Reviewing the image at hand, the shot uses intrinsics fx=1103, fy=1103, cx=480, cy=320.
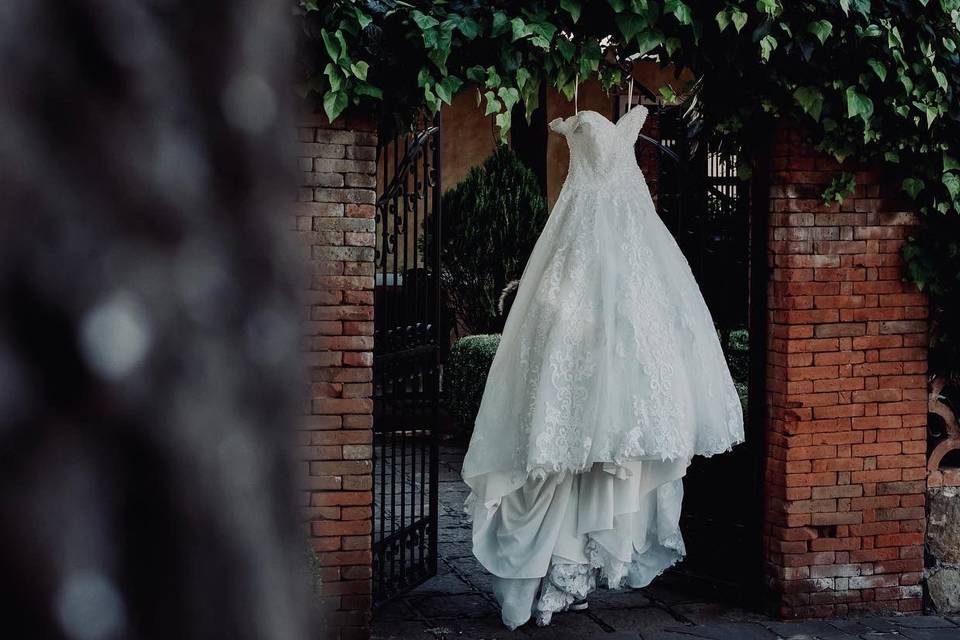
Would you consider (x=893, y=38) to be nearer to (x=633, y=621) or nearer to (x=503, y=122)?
(x=503, y=122)

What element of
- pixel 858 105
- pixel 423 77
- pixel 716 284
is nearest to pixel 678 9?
pixel 858 105

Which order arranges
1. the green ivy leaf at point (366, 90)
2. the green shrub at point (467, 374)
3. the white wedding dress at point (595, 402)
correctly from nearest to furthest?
the green ivy leaf at point (366, 90), the white wedding dress at point (595, 402), the green shrub at point (467, 374)

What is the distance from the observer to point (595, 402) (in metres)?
4.91

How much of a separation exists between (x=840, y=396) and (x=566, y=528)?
1.55 m

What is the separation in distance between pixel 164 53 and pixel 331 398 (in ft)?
15.3

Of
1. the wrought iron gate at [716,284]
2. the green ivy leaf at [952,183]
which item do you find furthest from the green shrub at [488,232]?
the green ivy leaf at [952,183]

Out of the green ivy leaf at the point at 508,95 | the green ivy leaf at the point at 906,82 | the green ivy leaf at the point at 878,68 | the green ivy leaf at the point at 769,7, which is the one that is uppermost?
the green ivy leaf at the point at 769,7

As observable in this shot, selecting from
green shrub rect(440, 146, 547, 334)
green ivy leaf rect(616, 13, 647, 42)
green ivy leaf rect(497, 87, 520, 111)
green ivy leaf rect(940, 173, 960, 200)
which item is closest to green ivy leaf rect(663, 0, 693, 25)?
green ivy leaf rect(616, 13, 647, 42)

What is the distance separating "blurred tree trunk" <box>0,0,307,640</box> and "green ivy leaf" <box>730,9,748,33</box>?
4.90 metres

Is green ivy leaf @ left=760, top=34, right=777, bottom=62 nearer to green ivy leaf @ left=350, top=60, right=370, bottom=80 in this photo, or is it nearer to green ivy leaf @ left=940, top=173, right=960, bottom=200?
green ivy leaf @ left=940, top=173, right=960, bottom=200

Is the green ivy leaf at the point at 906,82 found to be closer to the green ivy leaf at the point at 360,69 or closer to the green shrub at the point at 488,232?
the green ivy leaf at the point at 360,69

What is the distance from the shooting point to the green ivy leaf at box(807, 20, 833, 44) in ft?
16.3

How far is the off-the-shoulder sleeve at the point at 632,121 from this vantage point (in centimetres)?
548

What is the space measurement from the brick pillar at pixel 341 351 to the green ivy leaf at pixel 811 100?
6.67ft
